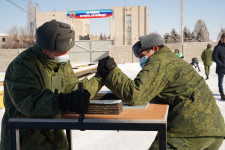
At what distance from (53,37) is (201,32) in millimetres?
58355

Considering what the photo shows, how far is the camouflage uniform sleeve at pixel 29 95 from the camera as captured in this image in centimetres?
154

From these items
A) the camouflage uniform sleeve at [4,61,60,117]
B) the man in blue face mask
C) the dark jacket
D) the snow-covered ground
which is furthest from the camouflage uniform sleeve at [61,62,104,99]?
the dark jacket

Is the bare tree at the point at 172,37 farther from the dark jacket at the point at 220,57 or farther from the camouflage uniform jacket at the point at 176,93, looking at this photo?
the camouflage uniform jacket at the point at 176,93

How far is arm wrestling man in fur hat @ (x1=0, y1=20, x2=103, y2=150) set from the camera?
5.01 ft

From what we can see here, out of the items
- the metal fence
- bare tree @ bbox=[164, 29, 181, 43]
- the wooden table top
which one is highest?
bare tree @ bbox=[164, 29, 181, 43]

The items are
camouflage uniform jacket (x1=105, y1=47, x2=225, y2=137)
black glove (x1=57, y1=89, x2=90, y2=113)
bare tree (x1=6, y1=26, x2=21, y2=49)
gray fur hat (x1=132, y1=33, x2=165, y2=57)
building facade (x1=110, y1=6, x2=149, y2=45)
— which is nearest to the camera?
black glove (x1=57, y1=89, x2=90, y2=113)

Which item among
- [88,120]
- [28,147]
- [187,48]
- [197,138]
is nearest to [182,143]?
[197,138]

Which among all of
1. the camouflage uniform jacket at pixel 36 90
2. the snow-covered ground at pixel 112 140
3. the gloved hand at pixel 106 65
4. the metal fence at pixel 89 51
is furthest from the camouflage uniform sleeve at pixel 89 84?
the metal fence at pixel 89 51

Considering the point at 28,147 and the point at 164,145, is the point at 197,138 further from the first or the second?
the point at 28,147

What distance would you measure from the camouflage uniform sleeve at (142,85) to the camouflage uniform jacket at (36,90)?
305 millimetres

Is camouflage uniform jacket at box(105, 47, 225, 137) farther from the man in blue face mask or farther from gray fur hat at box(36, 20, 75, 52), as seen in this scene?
gray fur hat at box(36, 20, 75, 52)

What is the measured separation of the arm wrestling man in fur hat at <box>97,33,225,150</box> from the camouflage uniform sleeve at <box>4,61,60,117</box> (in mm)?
490

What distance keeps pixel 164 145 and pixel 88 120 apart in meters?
0.46

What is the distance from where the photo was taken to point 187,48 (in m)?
24.9
